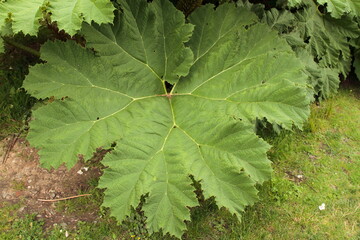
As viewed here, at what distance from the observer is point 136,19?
79.5 inches

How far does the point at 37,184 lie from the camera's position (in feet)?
7.95

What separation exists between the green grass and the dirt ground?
49 millimetres

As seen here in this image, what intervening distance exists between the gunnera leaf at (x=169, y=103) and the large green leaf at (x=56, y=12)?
0.29 m

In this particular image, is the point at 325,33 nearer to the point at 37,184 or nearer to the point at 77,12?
the point at 77,12

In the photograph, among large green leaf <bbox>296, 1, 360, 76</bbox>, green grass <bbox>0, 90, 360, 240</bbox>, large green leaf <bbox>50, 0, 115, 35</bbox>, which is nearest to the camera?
large green leaf <bbox>50, 0, 115, 35</bbox>

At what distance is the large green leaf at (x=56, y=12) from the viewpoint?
164 cm

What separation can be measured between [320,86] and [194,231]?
1614mm

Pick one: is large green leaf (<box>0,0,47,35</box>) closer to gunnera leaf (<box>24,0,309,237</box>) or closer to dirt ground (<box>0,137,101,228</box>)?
gunnera leaf (<box>24,0,309,237</box>)

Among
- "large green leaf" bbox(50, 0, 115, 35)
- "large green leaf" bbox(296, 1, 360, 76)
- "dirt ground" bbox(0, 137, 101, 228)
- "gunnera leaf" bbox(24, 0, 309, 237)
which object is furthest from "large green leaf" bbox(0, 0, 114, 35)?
"large green leaf" bbox(296, 1, 360, 76)

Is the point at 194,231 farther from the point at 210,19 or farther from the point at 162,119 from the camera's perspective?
the point at 210,19

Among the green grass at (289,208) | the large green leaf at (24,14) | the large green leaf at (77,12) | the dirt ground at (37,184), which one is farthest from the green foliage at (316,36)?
the dirt ground at (37,184)

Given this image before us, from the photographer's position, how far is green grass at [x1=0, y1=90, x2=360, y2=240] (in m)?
2.19

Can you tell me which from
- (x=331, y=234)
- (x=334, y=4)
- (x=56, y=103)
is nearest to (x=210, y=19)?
(x=334, y=4)

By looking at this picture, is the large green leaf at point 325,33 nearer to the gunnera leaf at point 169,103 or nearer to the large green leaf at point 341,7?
the large green leaf at point 341,7
